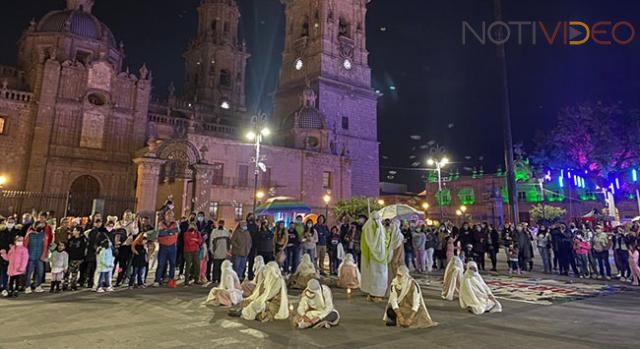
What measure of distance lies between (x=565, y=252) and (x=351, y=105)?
3155 centimetres

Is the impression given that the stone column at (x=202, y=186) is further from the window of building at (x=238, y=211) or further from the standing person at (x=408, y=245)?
the standing person at (x=408, y=245)

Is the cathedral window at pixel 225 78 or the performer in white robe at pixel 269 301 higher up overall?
the cathedral window at pixel 225 78

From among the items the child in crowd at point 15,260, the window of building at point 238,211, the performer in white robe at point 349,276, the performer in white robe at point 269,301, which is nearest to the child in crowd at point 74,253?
the child in crowd at point 15,260

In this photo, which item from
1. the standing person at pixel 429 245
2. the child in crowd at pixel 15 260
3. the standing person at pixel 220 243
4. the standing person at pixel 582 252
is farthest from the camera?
the standing person at pixel 429 245

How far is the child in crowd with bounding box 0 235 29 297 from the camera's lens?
8602 mm

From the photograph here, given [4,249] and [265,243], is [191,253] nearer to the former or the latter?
[265,243]

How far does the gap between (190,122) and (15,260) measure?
22924 millimetres

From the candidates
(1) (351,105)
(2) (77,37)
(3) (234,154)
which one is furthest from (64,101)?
(1) (351,105)

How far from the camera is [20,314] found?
22.8 feet

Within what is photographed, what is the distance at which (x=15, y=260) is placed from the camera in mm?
8617

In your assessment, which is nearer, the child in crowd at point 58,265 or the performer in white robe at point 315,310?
the performer in white robe at point 315,310

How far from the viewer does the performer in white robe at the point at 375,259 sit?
28.7 feet

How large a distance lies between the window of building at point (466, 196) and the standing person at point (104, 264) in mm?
47156

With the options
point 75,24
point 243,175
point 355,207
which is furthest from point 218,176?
point 75,24
